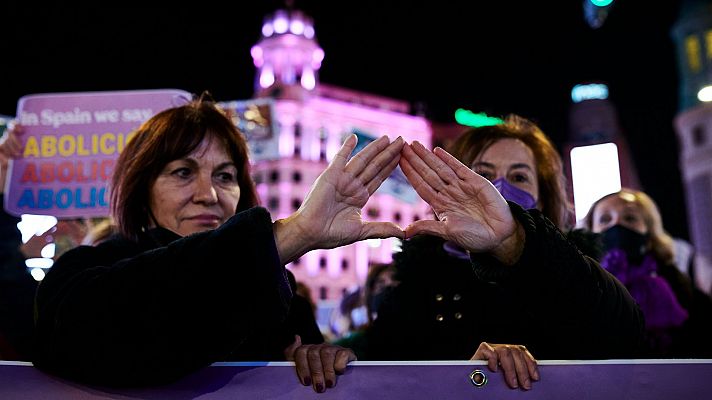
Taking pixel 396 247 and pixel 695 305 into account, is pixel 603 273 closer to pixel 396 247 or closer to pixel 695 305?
pixel 396 247

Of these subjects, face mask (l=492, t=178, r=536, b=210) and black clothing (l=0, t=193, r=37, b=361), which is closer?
face mask (l=492, t=178, r=536, b=210)

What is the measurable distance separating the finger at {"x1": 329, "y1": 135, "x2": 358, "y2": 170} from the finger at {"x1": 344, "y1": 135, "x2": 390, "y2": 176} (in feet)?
0.04

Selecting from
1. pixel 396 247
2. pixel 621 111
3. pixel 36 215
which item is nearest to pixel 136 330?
pixel 396 247

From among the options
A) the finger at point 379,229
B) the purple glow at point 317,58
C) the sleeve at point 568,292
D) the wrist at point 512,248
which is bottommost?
the sleeve at point 568,292

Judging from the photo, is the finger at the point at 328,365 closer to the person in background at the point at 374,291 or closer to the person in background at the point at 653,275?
the person in background at the point at 374,291

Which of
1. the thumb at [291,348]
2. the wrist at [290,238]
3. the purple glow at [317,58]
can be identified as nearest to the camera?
the wrist at [290,238]

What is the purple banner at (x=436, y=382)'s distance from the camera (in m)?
1.49

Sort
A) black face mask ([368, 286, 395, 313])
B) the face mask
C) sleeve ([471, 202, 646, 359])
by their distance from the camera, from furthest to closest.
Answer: black face mask ([368, 286, 395, 313]) < the face mask < sleeve ([471, 202, 646, 359])

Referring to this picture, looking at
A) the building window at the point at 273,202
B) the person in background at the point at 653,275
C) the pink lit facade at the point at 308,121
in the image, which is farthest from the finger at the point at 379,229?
the building window at the point at 273,202

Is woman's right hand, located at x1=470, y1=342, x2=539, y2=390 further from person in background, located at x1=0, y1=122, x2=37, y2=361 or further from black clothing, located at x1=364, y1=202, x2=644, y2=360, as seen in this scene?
person in background, located at x1=0, y1=122, x2=37, y2=361

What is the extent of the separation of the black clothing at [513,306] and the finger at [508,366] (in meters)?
0.17

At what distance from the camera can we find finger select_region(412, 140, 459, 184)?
1655 millimetres

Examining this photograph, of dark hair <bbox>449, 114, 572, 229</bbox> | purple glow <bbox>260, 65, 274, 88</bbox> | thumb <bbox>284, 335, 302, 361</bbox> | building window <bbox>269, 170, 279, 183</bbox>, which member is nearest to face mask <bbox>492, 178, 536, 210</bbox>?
dark hair <bbox>449, 114, 572, 229</bbox>

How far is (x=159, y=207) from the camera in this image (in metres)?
2.07
